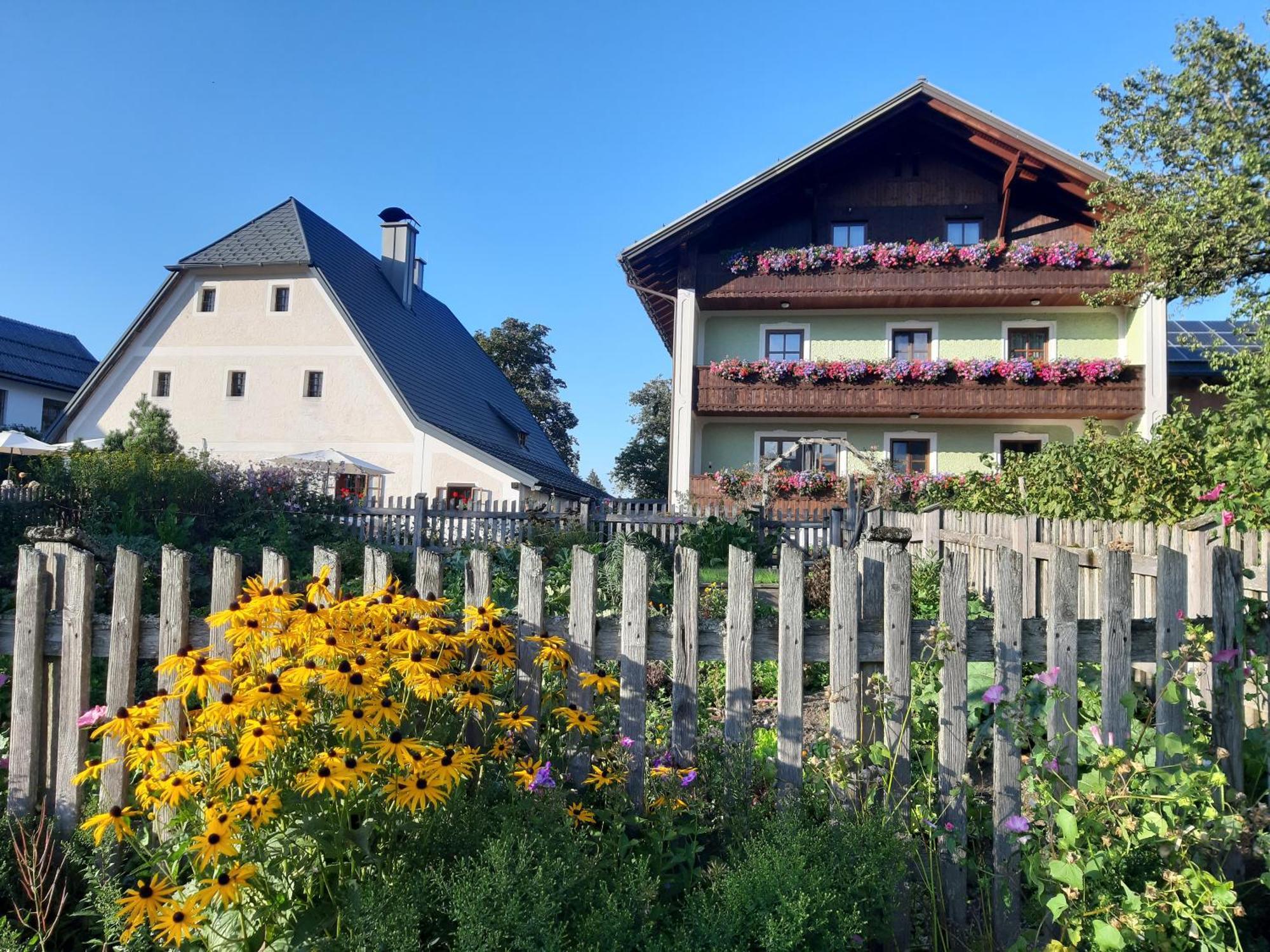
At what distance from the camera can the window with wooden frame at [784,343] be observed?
20.3 metres

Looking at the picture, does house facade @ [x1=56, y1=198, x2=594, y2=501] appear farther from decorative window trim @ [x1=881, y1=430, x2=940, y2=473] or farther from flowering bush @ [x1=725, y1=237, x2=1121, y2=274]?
decorative window trim @ [x1=881, y1=430, x2=940, y2=473]

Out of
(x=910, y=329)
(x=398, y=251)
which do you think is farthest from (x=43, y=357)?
(x=910, y=329)

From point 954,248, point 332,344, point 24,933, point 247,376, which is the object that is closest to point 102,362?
point 247,376

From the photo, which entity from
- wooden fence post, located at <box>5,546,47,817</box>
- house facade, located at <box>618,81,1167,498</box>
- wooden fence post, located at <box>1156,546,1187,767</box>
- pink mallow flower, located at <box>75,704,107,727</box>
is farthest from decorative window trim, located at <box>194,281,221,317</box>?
wooden fence post, located at <box>1156,546,1187,767</box>

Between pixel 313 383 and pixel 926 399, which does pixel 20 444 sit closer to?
pixel 313 383

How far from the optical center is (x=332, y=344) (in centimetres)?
2188

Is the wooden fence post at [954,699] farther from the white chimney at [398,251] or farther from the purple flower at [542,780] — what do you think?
the white chimney at [398,251]

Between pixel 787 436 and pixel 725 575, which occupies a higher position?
pixel 787 436

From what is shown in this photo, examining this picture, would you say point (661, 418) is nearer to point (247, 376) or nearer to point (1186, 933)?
point (247, 376)

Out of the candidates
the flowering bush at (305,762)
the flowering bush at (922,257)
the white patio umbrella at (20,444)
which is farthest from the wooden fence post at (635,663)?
the white patio umbrella at (20,444)

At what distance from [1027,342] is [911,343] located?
8.93 feet

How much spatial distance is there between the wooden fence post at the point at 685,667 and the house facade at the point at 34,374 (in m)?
34.6

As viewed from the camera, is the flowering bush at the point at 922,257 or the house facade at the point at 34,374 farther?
the house facade at the point at 34,374

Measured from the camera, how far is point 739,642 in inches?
105
